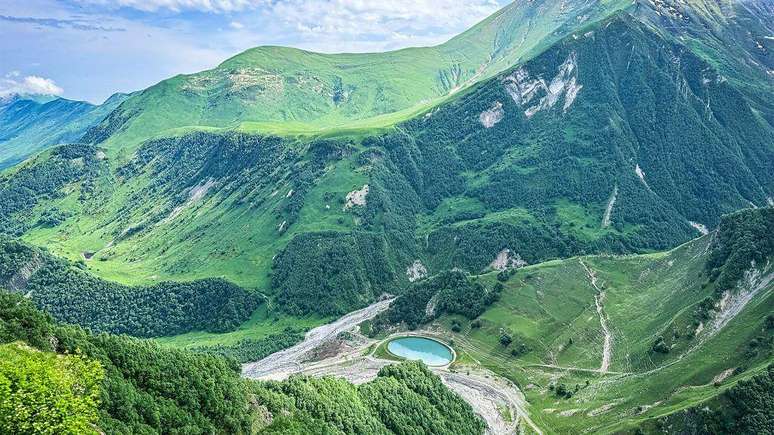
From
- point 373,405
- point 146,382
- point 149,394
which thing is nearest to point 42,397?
point 149,394

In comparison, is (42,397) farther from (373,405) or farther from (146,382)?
(373,405)

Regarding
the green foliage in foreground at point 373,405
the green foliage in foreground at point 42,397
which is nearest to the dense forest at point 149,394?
the green foliage in foreground at point 42,397

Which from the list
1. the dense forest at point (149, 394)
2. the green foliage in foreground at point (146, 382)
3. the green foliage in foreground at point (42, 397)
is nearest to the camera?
the green foliage in foreground at point (42, 397)

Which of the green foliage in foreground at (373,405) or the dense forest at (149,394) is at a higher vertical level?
the dense forest at (149,394)

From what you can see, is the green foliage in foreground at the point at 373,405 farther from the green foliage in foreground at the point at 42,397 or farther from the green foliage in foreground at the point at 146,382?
the green foliage in foreground at the point at 42,397

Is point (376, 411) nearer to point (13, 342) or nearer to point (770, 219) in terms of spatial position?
point (13, 342)
